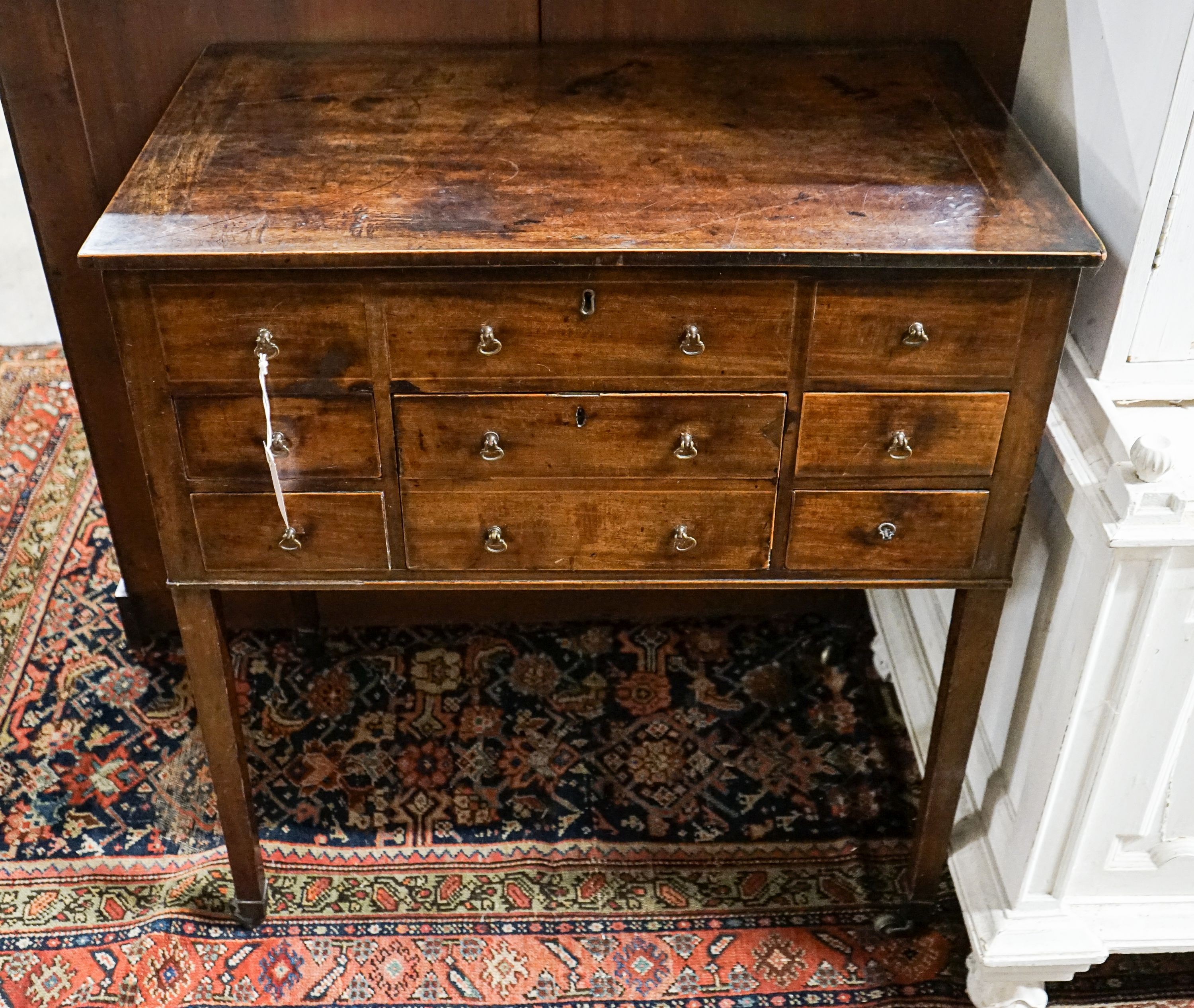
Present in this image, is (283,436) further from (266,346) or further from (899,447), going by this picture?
(899,447)

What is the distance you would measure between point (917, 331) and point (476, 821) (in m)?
1.06

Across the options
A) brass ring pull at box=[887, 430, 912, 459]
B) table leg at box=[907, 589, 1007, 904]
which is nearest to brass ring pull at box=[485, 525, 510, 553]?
brass ring pull at box=[887, 430, 912, 459]

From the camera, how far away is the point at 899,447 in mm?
1424

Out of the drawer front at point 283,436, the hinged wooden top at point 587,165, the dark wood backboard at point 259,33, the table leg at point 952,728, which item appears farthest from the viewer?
the dark wood backboard at point 259,33

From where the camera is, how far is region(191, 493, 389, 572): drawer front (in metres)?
1.48

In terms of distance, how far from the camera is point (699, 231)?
4.37 feet

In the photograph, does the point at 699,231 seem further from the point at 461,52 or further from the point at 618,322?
the point at 461,52

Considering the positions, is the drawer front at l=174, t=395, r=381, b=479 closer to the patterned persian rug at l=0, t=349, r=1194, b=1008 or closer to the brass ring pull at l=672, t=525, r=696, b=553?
the brass ring pull at l=672, t=525, r=696, b=553

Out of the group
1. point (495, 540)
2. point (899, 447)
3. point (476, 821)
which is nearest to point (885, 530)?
point (899, 447)

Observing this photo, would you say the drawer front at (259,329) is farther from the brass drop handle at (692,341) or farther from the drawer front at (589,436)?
the brass drop handle at (692,341)

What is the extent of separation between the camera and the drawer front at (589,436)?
1.42m

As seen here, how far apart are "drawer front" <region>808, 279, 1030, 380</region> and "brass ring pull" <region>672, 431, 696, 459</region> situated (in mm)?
147

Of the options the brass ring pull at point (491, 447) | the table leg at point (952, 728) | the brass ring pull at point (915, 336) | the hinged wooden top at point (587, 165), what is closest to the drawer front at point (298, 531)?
the brass ring pull at point (491, 447)

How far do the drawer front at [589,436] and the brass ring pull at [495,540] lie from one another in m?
0.07
